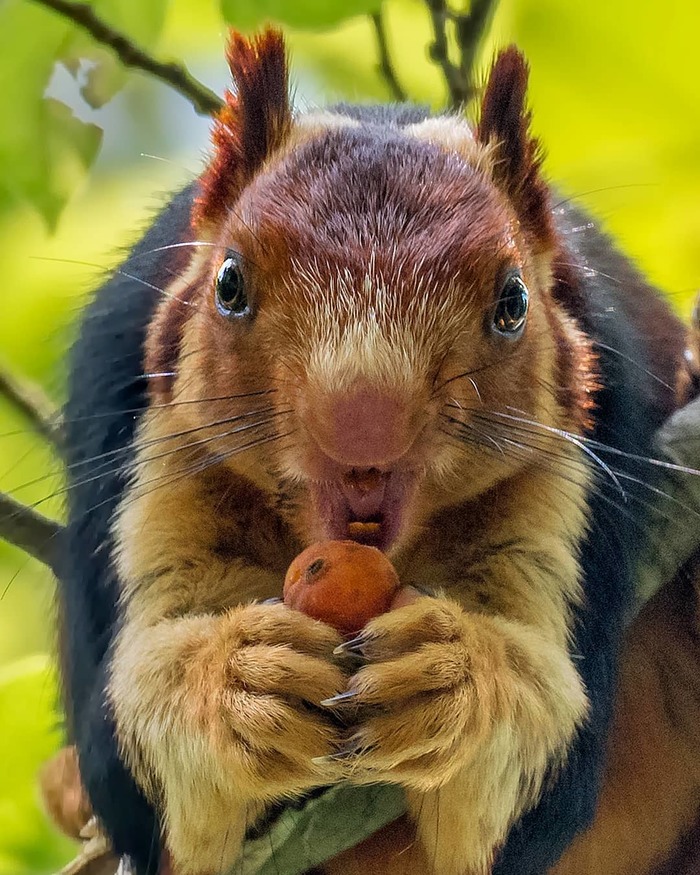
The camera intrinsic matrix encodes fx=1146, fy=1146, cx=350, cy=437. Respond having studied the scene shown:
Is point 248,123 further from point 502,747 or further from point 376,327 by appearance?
point 502,747

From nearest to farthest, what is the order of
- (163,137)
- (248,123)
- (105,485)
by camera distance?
1. (248,123)
2. (105,485)
3. (163,137)

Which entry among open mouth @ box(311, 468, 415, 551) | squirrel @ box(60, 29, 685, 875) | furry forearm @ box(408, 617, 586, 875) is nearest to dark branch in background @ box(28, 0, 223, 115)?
squirrel @ box(60, 29, 685, 875)

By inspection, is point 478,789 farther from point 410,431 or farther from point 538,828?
point 410,431

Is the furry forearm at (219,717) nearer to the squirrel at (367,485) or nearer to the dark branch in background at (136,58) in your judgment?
the squirrel at (367,485)

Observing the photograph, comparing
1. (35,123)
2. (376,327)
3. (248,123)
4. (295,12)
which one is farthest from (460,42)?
(376,327)

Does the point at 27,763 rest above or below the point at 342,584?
below

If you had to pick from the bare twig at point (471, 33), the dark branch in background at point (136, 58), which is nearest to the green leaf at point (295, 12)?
the dark branch in background at point (136, 58)
